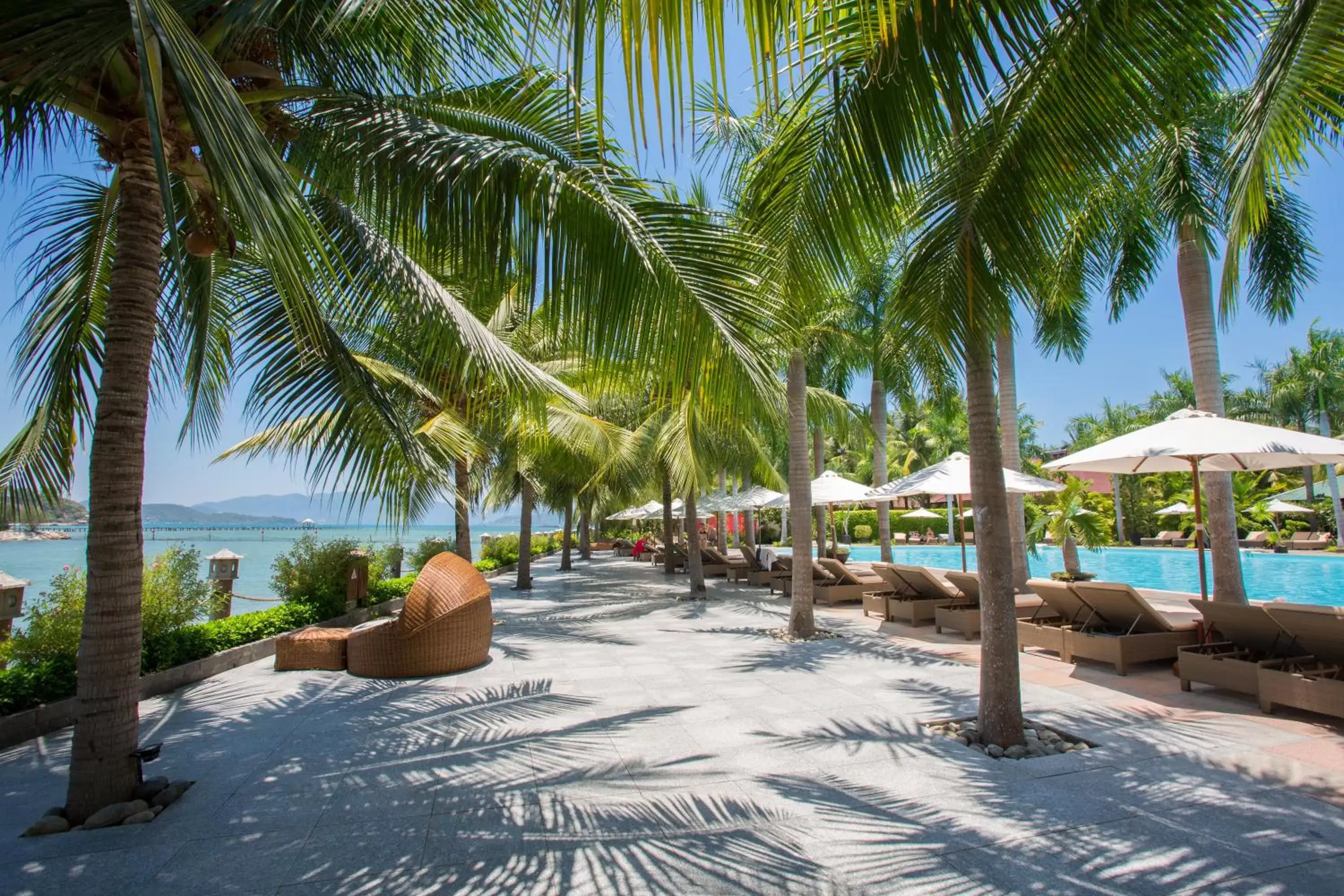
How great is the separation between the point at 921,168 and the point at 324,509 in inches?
178

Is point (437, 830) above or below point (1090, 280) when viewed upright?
below

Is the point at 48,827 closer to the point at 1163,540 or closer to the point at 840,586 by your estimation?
the point at 840,586

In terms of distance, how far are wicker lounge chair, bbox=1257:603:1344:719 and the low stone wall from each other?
773 centimetres

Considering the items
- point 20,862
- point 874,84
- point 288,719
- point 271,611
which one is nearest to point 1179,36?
point 874,84

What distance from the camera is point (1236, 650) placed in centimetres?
605

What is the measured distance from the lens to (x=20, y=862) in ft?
11.1

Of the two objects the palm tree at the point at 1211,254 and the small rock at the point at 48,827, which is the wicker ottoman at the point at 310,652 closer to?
the small rock at the point at 48,827

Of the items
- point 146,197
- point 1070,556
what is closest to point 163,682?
point 146,197

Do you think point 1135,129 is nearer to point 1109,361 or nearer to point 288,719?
point 288,719

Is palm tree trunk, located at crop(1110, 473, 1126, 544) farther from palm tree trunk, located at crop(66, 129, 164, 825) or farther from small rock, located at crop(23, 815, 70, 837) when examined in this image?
small rock, located at crop(23, 815, 70, 837)

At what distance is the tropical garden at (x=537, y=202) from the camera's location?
2154 mm

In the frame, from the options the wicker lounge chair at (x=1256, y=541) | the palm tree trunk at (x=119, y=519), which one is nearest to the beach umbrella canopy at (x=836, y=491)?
the palm tree trunk at (x=119, y=519)

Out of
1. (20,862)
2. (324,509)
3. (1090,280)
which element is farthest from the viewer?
(1090,280)

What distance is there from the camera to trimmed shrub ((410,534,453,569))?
15.7 metres
